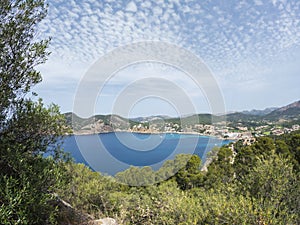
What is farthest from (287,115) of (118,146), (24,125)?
(24,125)

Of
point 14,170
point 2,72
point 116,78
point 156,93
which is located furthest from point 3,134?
point 156,93

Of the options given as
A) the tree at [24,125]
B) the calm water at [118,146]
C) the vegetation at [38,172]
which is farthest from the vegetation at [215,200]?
the calm water at [118,146]

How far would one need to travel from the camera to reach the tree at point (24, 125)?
162 inches

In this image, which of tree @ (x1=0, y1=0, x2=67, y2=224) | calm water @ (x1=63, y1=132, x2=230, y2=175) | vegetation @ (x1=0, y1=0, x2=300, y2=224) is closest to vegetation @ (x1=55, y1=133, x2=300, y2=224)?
vegetation @ (x1=0, y1=0, x2=300, y2=224)

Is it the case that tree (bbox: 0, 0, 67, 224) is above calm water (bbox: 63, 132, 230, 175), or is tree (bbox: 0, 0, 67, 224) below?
above

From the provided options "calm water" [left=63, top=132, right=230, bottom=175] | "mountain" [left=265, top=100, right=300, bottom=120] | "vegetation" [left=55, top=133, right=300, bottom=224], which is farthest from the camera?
"mountain" [left=265, top=100, right=300, bottom=120]

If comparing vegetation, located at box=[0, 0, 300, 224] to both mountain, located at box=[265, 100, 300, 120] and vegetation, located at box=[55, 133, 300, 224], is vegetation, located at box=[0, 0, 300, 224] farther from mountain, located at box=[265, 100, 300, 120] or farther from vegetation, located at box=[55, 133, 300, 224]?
mountain, located at box=[265, 100, 300, 120]

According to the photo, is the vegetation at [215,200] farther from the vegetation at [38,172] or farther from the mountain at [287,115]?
the mountain at [287,115]

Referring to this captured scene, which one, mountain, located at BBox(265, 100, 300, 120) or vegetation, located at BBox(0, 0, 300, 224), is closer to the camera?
vegetation, located at BBox(0, 0, 300, 224)

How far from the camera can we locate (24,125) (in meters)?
5.16

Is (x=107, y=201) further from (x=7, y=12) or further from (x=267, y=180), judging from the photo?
(x=7, y=12)

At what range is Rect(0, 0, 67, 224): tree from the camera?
4.12m

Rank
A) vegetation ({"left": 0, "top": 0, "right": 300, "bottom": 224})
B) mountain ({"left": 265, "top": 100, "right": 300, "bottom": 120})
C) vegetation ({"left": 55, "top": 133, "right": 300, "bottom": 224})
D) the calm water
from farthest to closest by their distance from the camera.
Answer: mountain ({"left": 265, "top": 100, "right": 300, "bottom": 120}) → the calm water → vegetation ({"left": 55, "top": 133, "right": 300, "bottom": 224}) → vegetation ({"left": 0, "top": 0, "right": 300, "bottom": 224})

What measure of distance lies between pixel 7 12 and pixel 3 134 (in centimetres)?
268
